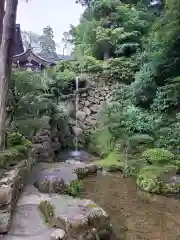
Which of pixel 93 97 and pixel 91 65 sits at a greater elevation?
pixel 91 65

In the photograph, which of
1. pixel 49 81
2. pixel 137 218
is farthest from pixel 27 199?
pixel 49 81

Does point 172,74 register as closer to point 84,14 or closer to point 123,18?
point 123,18

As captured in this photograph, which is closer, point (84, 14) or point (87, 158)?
point (87, 158)

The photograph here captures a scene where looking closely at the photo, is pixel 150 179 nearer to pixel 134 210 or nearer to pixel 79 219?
pixel 134 210

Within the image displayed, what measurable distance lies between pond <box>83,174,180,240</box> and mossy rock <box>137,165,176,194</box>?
193 mm

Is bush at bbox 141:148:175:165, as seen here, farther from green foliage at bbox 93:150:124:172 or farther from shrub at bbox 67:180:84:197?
shrub at bbox 67:180:84:197

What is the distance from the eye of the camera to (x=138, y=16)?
45.7 feet

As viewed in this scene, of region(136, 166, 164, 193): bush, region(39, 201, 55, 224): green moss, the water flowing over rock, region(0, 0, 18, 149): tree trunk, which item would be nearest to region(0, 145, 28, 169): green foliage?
region(0, 0, 18, 149): tree trunk

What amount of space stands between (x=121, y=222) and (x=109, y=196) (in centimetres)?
116

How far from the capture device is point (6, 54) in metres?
4.79

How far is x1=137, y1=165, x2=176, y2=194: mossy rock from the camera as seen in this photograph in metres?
5.47

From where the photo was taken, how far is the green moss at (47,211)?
11.8 ft

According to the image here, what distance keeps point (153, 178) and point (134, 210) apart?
1412 mm

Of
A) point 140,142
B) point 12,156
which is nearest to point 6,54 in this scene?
point 12,156
